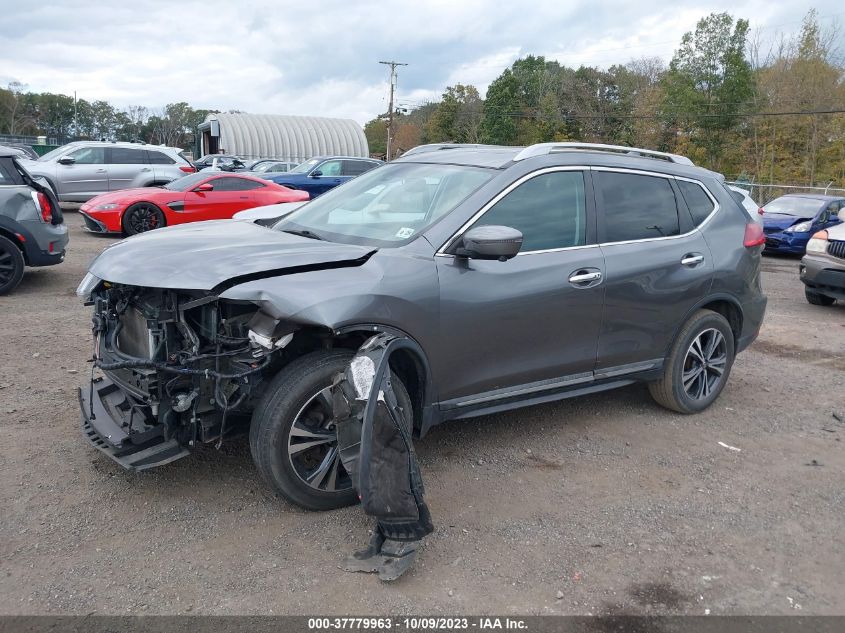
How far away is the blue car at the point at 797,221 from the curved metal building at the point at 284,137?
29.8 metres

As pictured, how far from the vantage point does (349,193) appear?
479 cm

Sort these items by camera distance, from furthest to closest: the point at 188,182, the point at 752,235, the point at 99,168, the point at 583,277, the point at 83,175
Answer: the point at 99,168
the point at 83,175
the point at 188,182
the point at 752,235
the point at 583,277

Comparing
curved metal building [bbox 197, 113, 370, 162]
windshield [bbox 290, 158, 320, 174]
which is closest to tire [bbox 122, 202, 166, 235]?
windshield [bbox 290, 158, 320, 174]

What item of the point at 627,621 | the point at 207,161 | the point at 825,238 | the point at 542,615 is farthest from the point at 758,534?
the point at 207,161

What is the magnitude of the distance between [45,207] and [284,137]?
120 ft

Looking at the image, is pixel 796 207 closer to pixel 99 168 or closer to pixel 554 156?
pixel 554 156

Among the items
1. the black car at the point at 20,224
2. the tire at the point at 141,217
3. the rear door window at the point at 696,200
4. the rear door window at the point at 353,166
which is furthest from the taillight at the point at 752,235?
the rear door window at the point at 353,166

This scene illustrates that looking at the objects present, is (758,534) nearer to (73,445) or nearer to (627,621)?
(627,621)

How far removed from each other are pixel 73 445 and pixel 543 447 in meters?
2.86

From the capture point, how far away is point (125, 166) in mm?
17469

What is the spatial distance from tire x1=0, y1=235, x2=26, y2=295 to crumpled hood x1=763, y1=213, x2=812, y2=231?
14.6 m

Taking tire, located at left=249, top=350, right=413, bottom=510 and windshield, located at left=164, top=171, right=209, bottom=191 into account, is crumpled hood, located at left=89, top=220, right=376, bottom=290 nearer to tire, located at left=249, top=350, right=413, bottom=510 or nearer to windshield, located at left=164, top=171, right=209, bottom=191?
tire, located at left=249, top=350, right=413, bottom=510

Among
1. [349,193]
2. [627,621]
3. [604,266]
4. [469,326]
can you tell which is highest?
[349,193]

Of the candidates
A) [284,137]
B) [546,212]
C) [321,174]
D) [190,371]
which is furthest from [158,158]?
[284,137]
